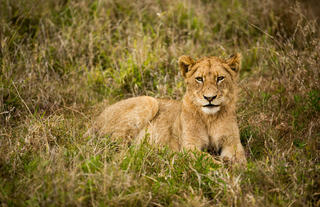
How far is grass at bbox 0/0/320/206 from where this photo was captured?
3.13m

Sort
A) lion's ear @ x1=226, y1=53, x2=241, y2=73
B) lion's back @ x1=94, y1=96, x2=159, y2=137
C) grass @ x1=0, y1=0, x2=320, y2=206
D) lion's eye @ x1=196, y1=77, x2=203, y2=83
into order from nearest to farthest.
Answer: grass @ x1=0, y1=0, x2=320, y2=206, lion's eye @ x1=196, y1=77, x2=203, y2=83, lion's ear @ x1=226, y1=53, x2=241, y2=73, lion's back @ x1=94, y1=96, x2=159, y2=137

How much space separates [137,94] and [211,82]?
2165mm

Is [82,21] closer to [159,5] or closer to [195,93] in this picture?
[159,5]

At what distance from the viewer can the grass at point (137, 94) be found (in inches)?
123

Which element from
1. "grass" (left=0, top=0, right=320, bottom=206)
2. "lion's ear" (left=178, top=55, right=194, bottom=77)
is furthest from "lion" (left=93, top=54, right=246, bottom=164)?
"grass" (left=0, top=0, right=320, bottom=206)

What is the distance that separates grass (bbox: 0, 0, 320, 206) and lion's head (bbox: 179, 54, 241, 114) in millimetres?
576

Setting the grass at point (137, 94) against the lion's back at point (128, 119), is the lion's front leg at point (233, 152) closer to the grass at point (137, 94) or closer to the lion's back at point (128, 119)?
the grass at point (137, 94)

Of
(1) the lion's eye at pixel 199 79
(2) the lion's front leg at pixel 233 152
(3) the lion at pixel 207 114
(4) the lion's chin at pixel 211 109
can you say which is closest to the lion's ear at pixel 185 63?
(3) the lion at pixel 207 114

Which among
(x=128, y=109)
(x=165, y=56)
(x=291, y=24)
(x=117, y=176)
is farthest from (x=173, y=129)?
(x=291, y=24)

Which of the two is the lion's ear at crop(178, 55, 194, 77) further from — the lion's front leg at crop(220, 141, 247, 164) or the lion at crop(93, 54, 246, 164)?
the lion's front leg at crop(220, 141, 247, 164)

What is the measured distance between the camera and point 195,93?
4133 millimetres

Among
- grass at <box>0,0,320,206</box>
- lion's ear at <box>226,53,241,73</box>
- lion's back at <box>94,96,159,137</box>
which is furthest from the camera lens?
lion's back at <box>94,96,159,137</box>

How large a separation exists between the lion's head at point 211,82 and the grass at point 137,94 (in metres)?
0.58

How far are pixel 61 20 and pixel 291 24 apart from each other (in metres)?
4.50
